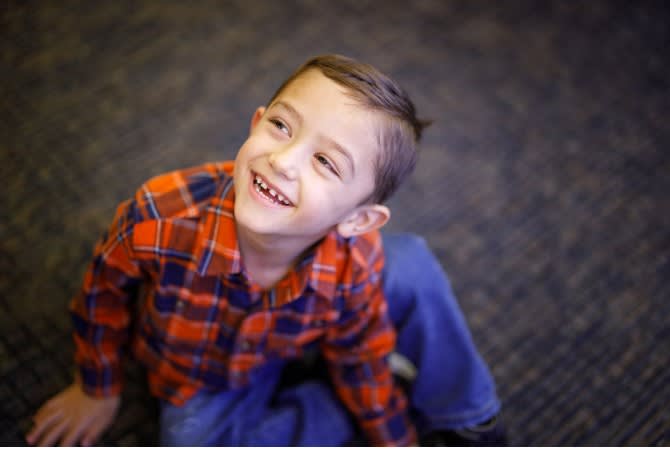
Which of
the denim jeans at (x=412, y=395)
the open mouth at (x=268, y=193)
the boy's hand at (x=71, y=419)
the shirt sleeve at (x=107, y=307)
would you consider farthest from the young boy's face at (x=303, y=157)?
the boy's hand at (x=71, y=419)

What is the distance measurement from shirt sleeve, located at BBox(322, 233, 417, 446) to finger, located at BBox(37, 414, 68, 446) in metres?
0.39

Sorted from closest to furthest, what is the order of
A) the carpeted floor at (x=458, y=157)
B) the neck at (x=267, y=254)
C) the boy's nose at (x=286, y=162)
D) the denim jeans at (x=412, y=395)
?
the boy's nose at (x=286, y=162) → the neck at (x=267, y=254) → the denim jeans at (x=412, y=395) → the carpeted floor at (x=458, y=157)

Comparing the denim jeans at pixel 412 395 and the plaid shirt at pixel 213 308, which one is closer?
the plaid shirt at pixel 213 308

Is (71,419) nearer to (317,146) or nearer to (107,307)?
(107,307)

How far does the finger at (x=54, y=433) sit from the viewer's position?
78 cm

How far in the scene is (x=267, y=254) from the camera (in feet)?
2.16

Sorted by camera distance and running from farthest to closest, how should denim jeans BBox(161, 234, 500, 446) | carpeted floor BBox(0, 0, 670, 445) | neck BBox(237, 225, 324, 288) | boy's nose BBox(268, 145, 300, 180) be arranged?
carpeted floor BBox(0, 0, 670, 445)
denim jeans BBox(161, 234, 500, 446)
neck BBox(237, 225, 324, 288)
boy's nose BBox(268, 145, 300, 180)

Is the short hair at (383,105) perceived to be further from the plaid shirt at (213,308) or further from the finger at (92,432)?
the finger at (92,432)

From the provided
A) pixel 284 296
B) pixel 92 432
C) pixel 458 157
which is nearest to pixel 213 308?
pixel 284 296

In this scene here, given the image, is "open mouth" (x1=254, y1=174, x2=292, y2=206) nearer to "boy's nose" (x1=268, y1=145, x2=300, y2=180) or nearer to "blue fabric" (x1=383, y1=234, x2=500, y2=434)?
"boy's nose" (x1=268, y1=145, x2=300, y2=180)

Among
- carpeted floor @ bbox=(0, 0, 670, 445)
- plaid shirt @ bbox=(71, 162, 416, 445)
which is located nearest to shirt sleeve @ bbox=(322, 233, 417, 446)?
plaid shirt @ bbox=(71, 162, 416, 445)

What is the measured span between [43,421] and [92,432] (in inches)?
2.8

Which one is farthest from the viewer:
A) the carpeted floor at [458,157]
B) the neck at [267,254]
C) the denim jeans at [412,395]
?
the carpeted floor at [458,157]

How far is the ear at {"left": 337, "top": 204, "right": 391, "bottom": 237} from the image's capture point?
617 mm
